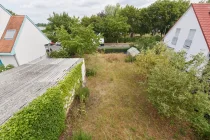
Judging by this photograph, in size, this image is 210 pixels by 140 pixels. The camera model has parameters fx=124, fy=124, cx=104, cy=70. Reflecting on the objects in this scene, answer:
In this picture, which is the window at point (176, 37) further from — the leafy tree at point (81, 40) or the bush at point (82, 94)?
the bush at point (82, 94)

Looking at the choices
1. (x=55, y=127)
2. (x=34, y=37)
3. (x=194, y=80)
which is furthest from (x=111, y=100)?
(x=34, y=37)

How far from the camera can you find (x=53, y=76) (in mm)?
6980

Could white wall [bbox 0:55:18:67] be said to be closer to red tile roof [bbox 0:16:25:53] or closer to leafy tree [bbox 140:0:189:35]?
red tile roof [bbox 0:16:25:53]

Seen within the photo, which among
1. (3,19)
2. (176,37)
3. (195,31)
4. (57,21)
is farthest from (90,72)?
(57,21)

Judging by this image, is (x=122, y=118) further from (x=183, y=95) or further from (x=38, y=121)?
(x=38, y=121)

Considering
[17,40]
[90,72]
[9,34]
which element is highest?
[9,34]

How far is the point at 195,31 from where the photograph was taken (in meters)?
11.6

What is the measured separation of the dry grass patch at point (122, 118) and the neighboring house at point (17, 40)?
23.9ft

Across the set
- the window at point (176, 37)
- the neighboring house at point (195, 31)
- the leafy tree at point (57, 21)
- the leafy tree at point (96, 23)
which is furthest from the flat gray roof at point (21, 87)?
the leafy tree at point (96, 23)

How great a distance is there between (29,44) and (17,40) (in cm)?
151

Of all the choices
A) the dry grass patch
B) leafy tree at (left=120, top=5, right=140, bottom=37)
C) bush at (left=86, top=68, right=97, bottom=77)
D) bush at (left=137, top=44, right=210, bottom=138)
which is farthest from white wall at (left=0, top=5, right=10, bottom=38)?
leafy tree at (left=120, top=5, right=140, bottom=37)

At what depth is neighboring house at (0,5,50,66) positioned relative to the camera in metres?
A: 11.0

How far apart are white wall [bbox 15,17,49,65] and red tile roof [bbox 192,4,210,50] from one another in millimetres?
16161

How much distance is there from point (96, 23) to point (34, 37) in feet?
72.1
